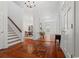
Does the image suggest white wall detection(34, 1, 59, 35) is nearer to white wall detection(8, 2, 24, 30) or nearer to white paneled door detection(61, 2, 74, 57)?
white wall detection(8, 2, 24, 30)

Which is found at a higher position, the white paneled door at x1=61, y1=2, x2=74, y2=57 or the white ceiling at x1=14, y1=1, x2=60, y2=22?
the white ceiling at x1=14, y1=1, x2=60, y2=22

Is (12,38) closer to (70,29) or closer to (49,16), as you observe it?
(49,16)

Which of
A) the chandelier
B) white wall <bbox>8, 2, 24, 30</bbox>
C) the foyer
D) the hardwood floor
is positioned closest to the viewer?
the hardwood floor

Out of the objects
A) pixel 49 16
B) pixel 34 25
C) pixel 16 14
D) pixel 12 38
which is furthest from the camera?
pixel 49 16

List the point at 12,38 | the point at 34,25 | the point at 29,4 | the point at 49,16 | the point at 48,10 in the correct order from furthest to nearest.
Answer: the point at 49,16 → the point at 48,10 → the point at 34,25 → the point at 29,4 → the point at 12,38

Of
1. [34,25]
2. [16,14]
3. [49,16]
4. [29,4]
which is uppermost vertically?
[29,4]

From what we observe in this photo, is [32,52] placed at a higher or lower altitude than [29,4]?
lower

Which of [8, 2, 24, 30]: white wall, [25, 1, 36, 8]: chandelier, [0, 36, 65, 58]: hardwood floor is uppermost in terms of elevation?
[25, 1, 36, 8]: chandelier

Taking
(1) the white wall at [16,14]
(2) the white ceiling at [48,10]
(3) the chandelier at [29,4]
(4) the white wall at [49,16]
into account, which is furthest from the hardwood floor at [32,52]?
(2) the white ceiling at [48,10]

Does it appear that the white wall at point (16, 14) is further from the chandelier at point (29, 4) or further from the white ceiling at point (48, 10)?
the white ceiling at point (48, 10)

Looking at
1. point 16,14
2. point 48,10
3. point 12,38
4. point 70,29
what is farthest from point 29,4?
point 70,29

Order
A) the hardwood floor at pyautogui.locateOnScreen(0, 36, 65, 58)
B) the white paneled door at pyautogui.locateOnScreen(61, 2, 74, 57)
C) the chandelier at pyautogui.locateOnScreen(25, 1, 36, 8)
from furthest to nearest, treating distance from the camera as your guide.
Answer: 1. the chandelier at pyautogui.locateOnScreen(25, 1, 36, 8)
2. the hardwood floor at pyautogui.locateOnScreen(0, 36, 65, 58)
3. the white paneled door at pyautogui.locateOnScreen(61, 2, 74, 57)


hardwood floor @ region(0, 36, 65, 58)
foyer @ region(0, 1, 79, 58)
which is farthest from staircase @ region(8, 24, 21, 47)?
hardwood floor @ region(0, 36, 65, 58)

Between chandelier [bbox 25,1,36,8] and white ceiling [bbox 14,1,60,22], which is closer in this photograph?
chandelier [bbox 25,1,36,8]
